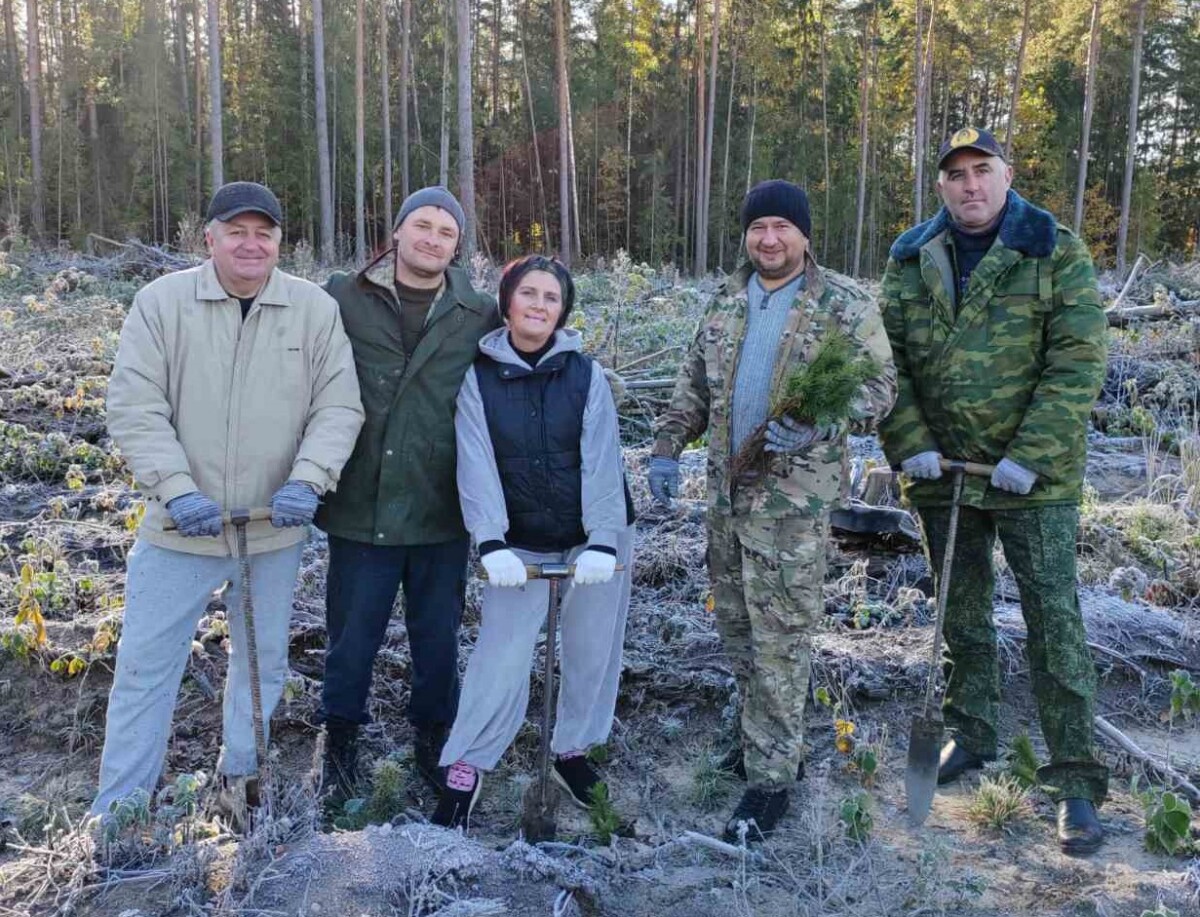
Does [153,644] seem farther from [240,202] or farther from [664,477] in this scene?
[664,477]

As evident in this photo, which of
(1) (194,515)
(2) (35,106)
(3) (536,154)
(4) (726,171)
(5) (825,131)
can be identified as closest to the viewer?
(1) (194,515)

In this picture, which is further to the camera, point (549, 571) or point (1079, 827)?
point (1079, 827)

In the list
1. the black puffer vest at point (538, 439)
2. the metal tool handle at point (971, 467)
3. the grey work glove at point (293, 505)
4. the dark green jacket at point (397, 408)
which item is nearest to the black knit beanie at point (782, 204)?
the black puffer vest at point (538, 439)

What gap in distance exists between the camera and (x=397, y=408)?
3.62m

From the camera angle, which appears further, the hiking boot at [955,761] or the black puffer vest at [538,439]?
the hiking boot at [955,761]

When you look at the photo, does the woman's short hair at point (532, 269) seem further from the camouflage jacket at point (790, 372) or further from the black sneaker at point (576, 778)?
the black sneaker at point (576, 778)

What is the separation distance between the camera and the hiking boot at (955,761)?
400cm

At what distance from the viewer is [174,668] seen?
11.2 feet

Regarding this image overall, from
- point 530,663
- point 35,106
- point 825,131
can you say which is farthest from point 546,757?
point 825,131

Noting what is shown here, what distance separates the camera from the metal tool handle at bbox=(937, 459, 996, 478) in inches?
143

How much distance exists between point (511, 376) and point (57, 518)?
4031 millimetres

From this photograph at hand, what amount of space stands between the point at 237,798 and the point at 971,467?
2923 mm

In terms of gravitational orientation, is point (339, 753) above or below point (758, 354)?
below

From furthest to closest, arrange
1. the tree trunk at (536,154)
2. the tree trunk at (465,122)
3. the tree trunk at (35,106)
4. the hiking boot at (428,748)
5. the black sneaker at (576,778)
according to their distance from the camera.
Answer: the tree trunk at (536,154), the tree trunk at (35,106), the tree trunk at (465,122), the hiking boot at (428,748), the black sneaker at (576,778)
